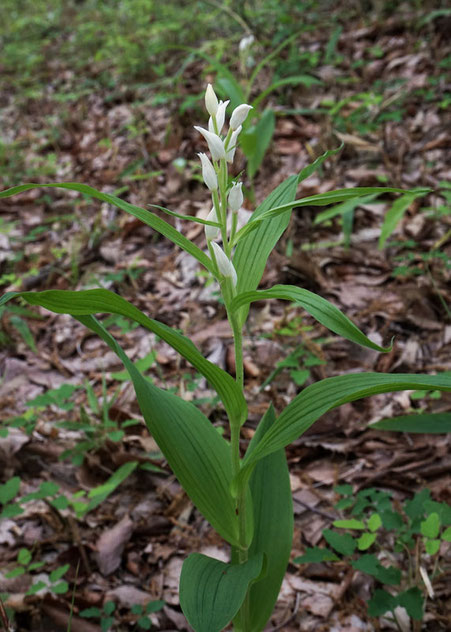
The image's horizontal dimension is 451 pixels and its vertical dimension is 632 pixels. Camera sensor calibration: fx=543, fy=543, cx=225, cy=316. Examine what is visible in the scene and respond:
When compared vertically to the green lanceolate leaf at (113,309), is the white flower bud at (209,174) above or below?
above

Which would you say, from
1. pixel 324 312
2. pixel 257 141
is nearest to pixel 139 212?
pixel 324 312

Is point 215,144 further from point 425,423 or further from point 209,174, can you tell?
point 425,423

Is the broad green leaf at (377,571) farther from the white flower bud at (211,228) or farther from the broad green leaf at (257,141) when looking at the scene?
the broad green leaf at (257,141)

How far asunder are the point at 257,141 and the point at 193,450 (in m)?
2.40

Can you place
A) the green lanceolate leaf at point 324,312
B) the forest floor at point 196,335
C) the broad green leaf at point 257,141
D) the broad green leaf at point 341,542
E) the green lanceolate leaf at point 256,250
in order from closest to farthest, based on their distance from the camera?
1. the green lanceolate leaf at point 324,312
2. the green lanceolate leaf at point 256,250
3. the broad green leaf at point 341,542
4. the forest floor at point 196,335
5. the broad green leaf at point 257,141

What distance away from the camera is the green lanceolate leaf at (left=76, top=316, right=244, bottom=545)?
3.75ft

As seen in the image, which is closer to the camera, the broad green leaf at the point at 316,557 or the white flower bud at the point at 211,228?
the white flower bud at the point at 211,228


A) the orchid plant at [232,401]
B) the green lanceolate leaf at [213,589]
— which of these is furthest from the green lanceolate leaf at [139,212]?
the green lanceolate leaf at [213,589]

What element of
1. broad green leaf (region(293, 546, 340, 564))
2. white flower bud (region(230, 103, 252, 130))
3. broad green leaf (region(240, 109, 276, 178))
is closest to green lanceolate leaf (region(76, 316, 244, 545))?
broad green leaf (region(293, 546, 340, 564))

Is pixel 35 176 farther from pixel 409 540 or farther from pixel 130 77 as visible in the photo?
pixel 409 540

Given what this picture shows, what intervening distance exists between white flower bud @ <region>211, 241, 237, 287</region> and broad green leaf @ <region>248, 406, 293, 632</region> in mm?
434

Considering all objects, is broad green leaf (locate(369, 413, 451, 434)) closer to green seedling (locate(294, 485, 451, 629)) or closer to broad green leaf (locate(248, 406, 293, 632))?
green seedling (locate(294, 485, 451, 629))

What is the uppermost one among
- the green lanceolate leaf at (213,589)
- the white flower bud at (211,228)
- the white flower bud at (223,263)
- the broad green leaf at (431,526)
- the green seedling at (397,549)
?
the white flower bud at (211,228)

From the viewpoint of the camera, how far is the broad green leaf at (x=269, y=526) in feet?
4.19
